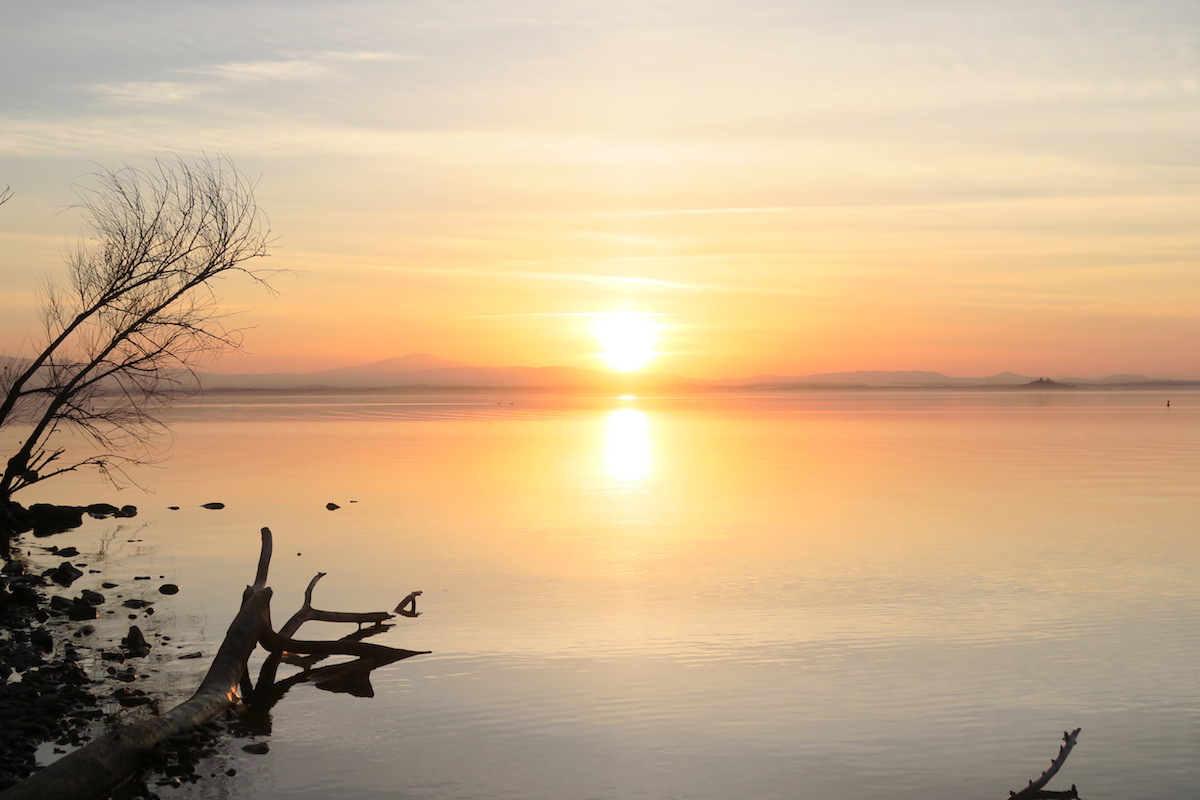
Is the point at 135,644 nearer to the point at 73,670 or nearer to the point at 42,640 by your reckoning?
the point at 42,640

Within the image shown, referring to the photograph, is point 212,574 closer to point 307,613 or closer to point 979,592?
point 307,613

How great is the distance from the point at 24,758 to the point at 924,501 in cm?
2694

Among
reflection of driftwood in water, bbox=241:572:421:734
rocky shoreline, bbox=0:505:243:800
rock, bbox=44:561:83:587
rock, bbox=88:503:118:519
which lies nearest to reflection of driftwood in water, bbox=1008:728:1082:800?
rocky shoreline, bbox=0:505:243:800

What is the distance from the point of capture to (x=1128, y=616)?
17.5m

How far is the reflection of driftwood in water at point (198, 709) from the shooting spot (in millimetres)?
9219

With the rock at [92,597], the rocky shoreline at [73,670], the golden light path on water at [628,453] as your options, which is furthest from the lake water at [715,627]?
the golden light path on water at [628,453]

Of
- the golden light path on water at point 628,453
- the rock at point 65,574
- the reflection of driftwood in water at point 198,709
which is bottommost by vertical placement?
the reflection of driftwood in water at point 198,709

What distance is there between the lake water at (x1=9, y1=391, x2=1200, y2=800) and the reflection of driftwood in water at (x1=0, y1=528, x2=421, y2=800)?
541mm

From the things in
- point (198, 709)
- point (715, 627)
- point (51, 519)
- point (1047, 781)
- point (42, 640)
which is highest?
point (51, 519)

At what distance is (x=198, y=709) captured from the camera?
11.9 m

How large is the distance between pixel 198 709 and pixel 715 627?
26.0 ft

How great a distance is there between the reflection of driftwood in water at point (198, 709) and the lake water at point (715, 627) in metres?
0.54

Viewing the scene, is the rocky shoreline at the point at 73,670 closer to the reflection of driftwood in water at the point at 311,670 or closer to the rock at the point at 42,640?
the rock at the point at 42,640

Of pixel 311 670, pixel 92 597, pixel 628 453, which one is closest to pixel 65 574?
pixel 92 597
